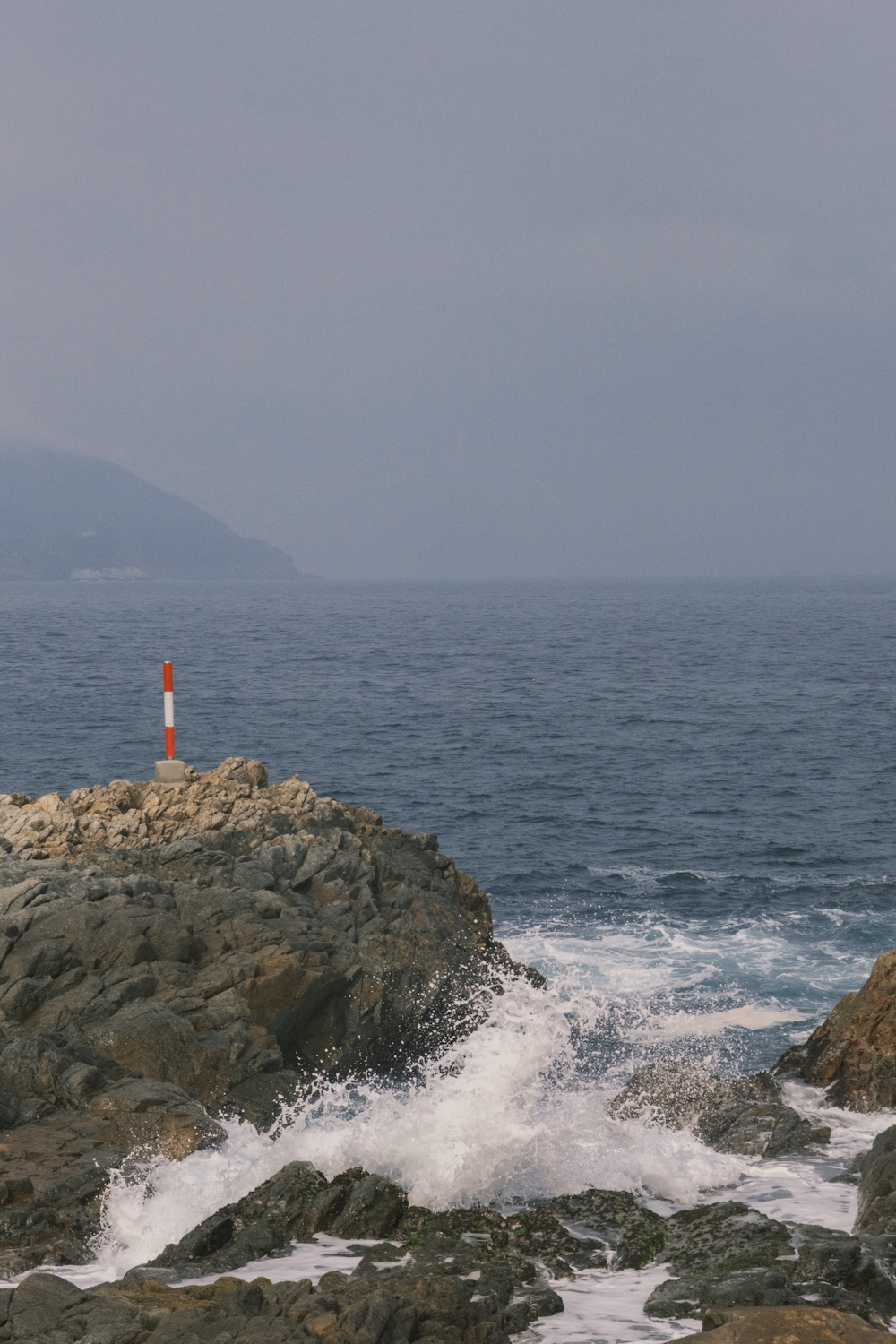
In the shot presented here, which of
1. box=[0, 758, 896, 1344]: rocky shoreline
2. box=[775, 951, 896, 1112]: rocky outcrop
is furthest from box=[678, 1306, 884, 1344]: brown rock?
box=[775, 951, 896, 1112]: rocky outcrop

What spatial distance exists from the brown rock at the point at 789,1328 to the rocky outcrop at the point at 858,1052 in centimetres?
905

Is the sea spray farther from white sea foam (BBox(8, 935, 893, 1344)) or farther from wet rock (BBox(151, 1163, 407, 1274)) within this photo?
wet rock (BBox(151, 1163, 407, 1274))

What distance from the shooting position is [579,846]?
36.0 meters

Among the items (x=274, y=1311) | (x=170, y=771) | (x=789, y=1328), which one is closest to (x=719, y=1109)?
(x=789, y=1328)

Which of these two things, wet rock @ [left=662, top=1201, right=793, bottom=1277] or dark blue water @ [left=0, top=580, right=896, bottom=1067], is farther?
dark blue water @ [left=0, top=580, right=896, bottom=1067]

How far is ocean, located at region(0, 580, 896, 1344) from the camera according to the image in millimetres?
13664

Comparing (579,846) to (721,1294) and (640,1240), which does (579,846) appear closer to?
(640,1240)

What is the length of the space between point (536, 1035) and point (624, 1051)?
3.59m

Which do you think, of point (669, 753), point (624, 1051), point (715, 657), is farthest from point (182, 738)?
point (715, 657)

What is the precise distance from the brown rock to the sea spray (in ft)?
16.3

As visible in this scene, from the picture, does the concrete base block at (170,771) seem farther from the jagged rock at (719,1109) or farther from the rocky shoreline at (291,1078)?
the jagged rock at (719,1109)

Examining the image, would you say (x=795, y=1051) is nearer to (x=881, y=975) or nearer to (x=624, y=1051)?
(x=881, y=975)

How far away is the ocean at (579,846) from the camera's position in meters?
13.7

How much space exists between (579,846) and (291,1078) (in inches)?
763
